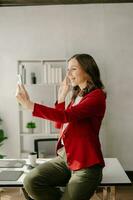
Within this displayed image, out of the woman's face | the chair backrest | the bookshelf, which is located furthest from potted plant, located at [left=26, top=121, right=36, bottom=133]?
the woman's face

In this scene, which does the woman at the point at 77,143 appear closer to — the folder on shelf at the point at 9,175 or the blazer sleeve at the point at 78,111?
the blazer sleeve at the point at 78,111

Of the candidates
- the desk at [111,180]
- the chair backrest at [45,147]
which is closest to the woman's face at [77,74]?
the desk at [111,180]

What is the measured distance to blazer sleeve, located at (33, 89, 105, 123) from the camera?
1.95m

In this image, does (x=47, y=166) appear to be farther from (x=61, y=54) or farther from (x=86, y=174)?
(x=61, y=54)

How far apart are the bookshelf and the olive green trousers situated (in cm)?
242

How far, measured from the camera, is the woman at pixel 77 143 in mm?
1985

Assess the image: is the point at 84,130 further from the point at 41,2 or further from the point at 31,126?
the point at 41,2

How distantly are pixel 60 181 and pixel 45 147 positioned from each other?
2.28 meters

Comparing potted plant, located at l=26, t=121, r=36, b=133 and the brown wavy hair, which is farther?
potted plant, located at l=26, t=121, r=36, b=133

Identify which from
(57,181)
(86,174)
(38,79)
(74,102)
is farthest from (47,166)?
(38,79)

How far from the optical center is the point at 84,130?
2037mm

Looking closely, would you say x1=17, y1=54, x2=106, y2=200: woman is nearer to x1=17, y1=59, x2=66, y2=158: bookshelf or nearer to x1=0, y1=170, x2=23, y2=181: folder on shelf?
x1=0, y1=170, x2=23, y2=181: folder on shelf

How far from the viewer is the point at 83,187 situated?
1987 millimetres

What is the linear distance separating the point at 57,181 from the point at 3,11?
3.31 metres
